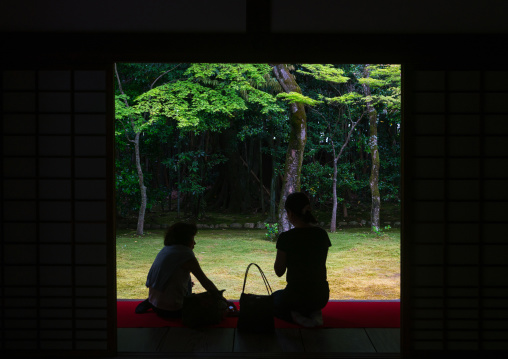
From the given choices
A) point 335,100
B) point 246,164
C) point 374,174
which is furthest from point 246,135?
point 374,174

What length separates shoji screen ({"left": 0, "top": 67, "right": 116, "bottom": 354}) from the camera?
2945mm

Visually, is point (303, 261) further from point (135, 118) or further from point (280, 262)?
point (135, 118)

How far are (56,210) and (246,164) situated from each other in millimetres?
10652

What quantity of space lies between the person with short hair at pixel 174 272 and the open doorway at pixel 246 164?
2921mm

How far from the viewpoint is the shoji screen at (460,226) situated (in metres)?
2.93

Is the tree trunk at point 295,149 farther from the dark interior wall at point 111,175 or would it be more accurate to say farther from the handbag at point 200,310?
the dark interior wall at point 111,175

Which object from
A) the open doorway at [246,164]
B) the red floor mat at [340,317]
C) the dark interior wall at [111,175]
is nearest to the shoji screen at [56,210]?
the dark interior wall at [111,175]

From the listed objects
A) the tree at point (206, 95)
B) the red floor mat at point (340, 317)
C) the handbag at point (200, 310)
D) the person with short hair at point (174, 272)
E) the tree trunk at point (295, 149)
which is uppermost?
the tree at point (206, 95)

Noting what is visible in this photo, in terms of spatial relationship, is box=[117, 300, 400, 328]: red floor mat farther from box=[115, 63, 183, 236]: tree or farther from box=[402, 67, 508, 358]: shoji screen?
box=[115, 63, 183, 236]: tree

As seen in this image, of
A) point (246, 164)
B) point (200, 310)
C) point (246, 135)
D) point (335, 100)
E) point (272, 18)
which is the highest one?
point (335, 100)

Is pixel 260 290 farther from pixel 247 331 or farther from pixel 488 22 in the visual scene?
pixel 488 22

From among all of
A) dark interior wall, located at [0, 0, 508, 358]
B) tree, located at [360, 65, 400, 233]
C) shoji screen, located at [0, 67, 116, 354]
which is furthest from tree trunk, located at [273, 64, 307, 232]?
shoji screen, located at [0, 67, 116, 354]

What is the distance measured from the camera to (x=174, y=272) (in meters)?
3.51

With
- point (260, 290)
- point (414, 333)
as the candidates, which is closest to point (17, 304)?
point (414, 333)
